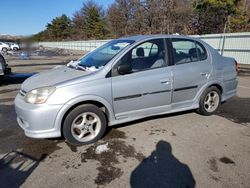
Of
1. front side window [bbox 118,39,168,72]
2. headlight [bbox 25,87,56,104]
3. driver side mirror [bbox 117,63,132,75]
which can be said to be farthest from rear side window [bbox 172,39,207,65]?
headlight [bbox 25,87,56,104]

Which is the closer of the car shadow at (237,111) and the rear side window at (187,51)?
the rear side window at (187,51)

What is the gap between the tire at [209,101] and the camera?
5.39 meters

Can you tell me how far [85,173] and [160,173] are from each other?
98 centimetres

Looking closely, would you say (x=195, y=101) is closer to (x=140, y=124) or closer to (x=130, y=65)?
(x=140, y=124)

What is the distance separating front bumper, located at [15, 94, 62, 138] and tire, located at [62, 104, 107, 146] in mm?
191

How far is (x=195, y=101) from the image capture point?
5273 millimetres

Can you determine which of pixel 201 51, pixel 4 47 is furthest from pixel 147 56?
pixel 4 47

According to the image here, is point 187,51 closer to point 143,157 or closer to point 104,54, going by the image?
point 104,54

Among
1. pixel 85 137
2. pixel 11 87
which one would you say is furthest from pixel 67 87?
pixel 11 87

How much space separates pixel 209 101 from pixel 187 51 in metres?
1.24

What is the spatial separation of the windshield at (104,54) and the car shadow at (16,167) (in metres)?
1.81

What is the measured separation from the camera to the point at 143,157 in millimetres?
3725

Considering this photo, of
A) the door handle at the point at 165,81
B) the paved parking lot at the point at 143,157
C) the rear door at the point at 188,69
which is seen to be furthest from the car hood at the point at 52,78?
the rear door at the point at 188,69

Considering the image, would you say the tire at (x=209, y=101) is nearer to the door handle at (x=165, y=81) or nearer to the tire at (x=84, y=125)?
the door handle at (x=165, y=81)
